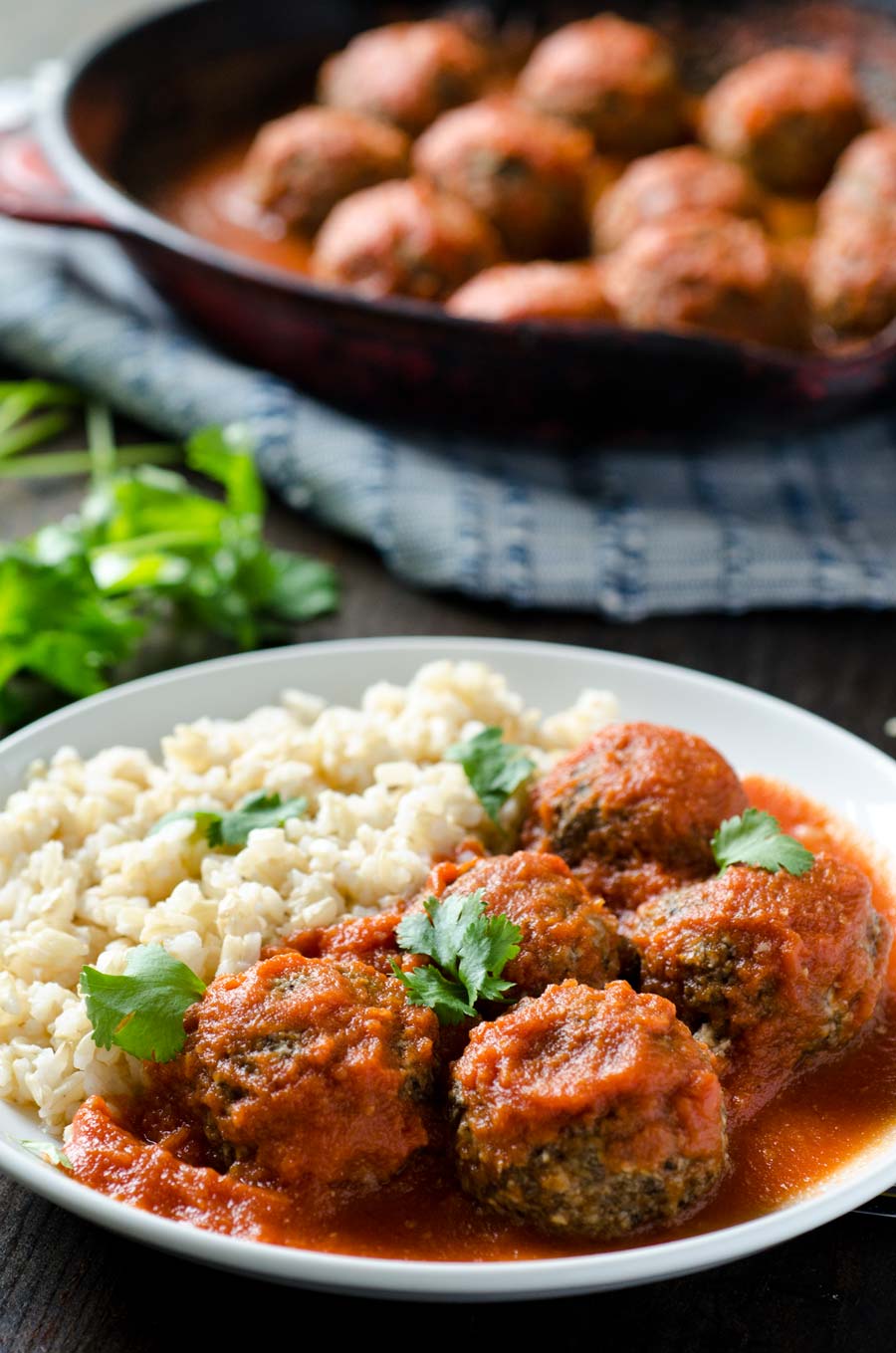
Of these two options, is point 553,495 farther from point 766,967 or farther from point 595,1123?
point 595,1123

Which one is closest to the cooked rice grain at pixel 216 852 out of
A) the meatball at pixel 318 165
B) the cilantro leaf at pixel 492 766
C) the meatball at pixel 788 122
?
the cilantro leaf at pixel 492 766

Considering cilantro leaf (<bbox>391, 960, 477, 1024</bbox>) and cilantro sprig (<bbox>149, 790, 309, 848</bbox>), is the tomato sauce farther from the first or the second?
cilantro sprig (<bbox>149, 790, 309, 848</bbox>)

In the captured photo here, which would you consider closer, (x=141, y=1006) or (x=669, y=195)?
(x=141, y=1006)

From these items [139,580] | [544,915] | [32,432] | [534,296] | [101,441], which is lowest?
[32,432]

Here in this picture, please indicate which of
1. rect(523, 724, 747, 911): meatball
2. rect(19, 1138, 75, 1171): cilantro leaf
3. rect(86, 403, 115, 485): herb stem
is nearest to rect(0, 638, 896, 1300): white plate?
rect(19, 1138, 75, 1171): cilantro leaf

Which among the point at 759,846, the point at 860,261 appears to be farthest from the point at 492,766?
the point at 860,261

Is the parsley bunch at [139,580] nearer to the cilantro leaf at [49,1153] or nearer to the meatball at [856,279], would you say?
the cilantro leaf at [49,1153]
